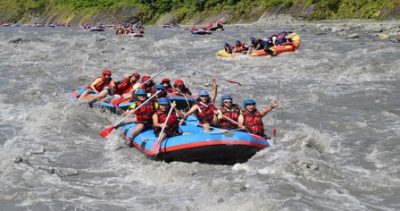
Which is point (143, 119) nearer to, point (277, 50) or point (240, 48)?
point (277, 50)

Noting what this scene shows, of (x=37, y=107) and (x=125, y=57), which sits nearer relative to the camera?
(x=37, y=107)

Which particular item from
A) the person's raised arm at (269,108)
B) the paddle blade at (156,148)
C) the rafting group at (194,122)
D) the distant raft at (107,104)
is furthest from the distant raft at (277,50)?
the paddle blade at (156,148)

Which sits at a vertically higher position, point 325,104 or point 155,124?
point 155,124

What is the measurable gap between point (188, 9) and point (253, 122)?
Result: 47.6m

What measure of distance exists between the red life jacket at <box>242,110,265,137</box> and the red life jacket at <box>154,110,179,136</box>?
1223 mm

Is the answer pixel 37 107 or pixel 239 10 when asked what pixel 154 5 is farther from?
pixel 37 107

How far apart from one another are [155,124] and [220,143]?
Result: 1.45 metres

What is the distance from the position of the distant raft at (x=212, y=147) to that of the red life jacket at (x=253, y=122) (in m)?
0.23

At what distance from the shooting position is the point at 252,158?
8.84m

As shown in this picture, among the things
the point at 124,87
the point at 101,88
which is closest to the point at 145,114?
the point at 124,87

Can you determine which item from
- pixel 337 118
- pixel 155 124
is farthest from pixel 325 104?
pixel 155 124

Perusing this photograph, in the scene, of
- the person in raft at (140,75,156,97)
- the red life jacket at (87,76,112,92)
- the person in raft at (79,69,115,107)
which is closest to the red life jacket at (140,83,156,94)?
the person in raft at (140,75,156,97)

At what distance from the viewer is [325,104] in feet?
44.4

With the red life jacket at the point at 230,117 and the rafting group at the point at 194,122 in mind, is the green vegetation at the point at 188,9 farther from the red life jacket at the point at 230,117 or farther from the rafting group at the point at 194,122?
the red life jacket at the point at 230,117
